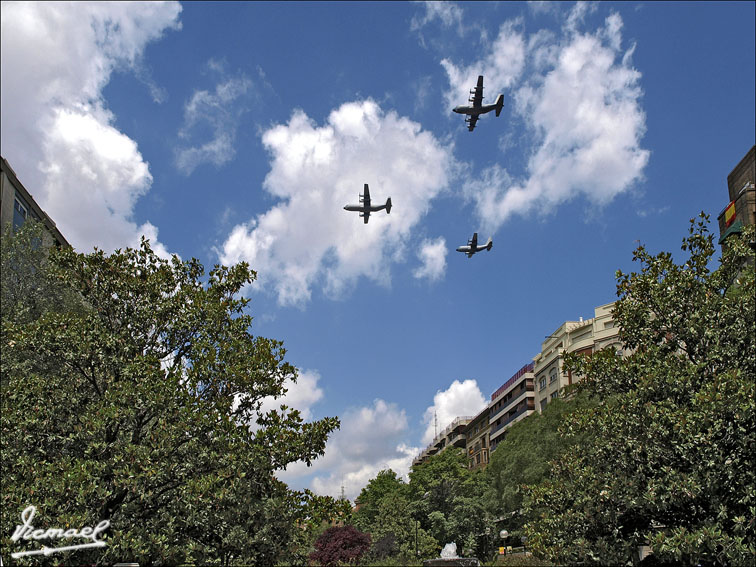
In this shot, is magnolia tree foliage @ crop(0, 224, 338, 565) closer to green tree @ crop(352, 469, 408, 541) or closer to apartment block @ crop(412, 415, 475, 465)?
green tree @ crop(352, 469, 408, 541)

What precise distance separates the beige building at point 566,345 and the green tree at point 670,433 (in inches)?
2333

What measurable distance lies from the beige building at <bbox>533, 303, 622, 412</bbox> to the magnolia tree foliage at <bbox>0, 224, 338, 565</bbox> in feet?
209

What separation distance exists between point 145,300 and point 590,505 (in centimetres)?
1358

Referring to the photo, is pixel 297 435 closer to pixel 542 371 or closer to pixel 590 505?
pixel 590 505

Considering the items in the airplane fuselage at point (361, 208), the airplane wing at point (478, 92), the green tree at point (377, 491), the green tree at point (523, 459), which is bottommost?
the green tree at point (523, 459)

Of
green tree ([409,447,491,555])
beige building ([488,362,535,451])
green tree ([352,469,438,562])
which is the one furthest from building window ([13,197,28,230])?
beige building ([488,362,535,451])

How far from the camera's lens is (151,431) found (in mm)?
17484

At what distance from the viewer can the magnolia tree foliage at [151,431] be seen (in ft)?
53.3

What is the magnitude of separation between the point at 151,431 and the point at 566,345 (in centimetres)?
7799

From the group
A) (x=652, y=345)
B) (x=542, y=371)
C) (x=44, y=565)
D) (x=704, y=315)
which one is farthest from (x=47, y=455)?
(x=542, y=371)

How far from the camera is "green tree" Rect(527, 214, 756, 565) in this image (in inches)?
652

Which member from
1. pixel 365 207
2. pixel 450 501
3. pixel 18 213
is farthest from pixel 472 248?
pixel 18 213

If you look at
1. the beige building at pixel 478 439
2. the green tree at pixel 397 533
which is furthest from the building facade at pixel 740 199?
the beige building at pixel 478 439

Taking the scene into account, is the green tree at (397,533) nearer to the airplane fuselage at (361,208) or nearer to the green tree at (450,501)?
the green tree at (450,501)
